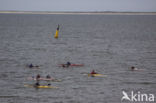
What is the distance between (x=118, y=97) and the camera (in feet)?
152

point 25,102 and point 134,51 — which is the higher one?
point 134,51

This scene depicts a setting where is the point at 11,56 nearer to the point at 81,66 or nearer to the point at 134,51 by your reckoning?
the point at 81,66

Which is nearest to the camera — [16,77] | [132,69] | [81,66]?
[16,77]

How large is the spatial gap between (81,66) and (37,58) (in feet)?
41.5

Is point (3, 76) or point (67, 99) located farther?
point (3, 76)

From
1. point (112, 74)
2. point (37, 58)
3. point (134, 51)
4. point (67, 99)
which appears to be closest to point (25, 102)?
point (67, 99)

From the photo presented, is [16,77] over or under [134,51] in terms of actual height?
under

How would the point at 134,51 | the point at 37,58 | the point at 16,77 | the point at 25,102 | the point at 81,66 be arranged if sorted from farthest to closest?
1. the point at 134,51
2. the point at 37,58
3. the point at 81,66
4. the point at 16,77
5. the point at 25,102

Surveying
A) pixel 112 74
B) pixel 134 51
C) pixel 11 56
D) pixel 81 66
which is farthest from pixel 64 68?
pixel 134 51

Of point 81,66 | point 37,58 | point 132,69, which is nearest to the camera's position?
point 132,69

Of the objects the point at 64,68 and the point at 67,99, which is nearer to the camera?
the point at 67,99

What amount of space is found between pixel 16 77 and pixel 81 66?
1396 cm

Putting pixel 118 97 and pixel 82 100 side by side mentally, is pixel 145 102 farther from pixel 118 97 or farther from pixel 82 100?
pixel 82 100

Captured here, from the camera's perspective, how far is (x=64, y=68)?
213 feet
